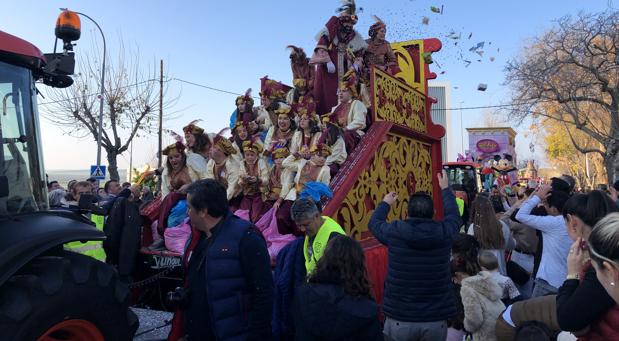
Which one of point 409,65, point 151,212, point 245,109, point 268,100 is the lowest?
point 151,212

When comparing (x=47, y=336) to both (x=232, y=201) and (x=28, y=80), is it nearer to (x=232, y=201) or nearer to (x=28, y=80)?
(x=28, y=80)

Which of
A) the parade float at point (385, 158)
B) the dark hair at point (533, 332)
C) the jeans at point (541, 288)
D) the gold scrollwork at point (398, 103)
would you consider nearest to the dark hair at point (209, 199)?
the dark hair at point (533, 332)

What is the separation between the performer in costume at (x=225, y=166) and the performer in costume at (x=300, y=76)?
1.96 meters

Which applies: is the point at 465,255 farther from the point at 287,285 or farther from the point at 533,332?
the point at 533,332

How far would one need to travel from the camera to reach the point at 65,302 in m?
2.56

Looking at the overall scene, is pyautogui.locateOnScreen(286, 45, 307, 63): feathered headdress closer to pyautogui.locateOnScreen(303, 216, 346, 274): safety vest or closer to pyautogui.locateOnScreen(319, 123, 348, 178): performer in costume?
pyautogui.locateOnScreen(319, 123, 348, 178): performer in costume

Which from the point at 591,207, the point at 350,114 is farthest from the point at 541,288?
the point at 350,114

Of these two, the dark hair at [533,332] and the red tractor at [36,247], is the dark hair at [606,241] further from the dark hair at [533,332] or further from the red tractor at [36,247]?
the red tractor at [36,247]

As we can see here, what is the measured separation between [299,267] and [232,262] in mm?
1120

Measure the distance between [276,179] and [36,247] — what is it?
3631 millimetres

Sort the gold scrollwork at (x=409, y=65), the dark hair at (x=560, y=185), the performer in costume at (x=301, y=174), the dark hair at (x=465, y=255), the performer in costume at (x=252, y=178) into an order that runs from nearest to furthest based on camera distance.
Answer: the dark hair at (x=465, y=255), the dark hair at (x=560, y=185), the performer in costume at (x=301, y=174), the performer in costume at (x=252, y=178), the gold scrollwork at (x=409, y=65)

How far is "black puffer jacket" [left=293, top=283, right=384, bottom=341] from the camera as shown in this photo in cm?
227

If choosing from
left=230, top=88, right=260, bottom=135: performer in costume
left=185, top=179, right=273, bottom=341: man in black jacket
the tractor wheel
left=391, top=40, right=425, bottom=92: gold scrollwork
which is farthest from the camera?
left=391, top=40, right=425, bottom=92: gold scrollwork

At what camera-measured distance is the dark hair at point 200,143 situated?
6.73 metres
